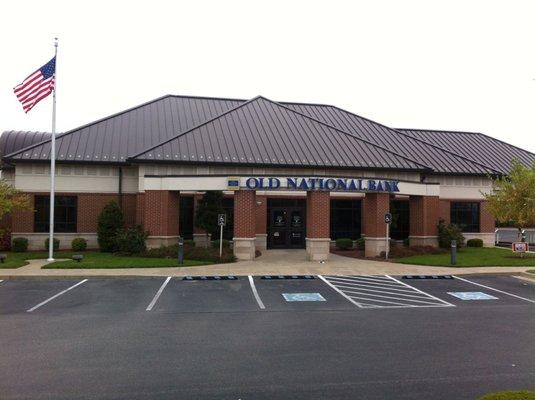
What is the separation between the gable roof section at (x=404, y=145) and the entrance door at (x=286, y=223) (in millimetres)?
7184

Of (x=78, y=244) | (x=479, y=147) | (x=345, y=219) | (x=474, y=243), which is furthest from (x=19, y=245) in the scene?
(x=479, y=147)

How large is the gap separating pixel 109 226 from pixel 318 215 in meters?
11.0

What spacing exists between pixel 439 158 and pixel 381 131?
14.4ft

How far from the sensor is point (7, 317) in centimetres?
1050

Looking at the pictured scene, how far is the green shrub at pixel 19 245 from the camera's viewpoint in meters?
24.6

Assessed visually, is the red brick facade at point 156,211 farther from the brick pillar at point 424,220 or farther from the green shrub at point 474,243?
the green shrub at point 474,243

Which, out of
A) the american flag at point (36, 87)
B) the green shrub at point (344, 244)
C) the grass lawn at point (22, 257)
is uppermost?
the american flag at point (36, 87)

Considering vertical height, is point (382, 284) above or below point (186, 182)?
below

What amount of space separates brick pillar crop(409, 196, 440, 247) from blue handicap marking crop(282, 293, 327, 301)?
1470 cm

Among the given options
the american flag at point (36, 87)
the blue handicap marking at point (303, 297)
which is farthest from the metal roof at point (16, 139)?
the blue handicap marking at point (303, 297)

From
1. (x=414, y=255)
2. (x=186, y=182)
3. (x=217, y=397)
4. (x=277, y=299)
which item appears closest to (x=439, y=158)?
(x=414, y=255)

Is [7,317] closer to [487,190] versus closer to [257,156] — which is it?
[257,156]

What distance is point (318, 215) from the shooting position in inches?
891

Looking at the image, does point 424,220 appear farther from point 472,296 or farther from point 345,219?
point 472,296
